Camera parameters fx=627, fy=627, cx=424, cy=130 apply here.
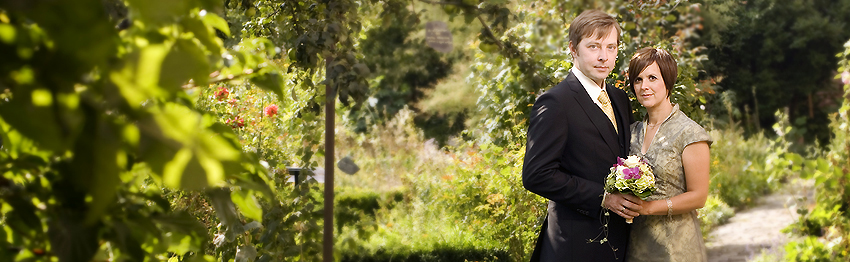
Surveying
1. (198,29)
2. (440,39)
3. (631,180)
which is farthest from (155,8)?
(440,39)

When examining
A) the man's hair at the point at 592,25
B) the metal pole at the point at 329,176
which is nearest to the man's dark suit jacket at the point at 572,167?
the man's hair at the point at 592,25

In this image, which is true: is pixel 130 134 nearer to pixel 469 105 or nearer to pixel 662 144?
pixel 662 144

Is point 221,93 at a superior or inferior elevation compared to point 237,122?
superior

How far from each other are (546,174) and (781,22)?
11.5 metres

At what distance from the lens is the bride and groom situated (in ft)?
5.74

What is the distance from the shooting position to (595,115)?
6.03ft

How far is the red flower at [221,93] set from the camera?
12.0 feet

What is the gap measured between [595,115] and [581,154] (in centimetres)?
13

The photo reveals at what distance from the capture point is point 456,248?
4562 millimetres

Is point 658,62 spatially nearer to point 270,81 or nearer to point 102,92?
point 270,81

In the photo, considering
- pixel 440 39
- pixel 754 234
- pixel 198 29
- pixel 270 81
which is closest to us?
pixel 198 29

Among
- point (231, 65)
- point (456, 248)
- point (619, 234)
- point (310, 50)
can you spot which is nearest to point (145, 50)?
point (231, 65)

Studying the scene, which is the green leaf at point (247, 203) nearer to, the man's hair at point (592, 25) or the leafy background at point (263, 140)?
the leafy background at point (263, 140)

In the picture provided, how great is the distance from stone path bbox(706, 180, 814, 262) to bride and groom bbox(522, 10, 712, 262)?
7.64ft
